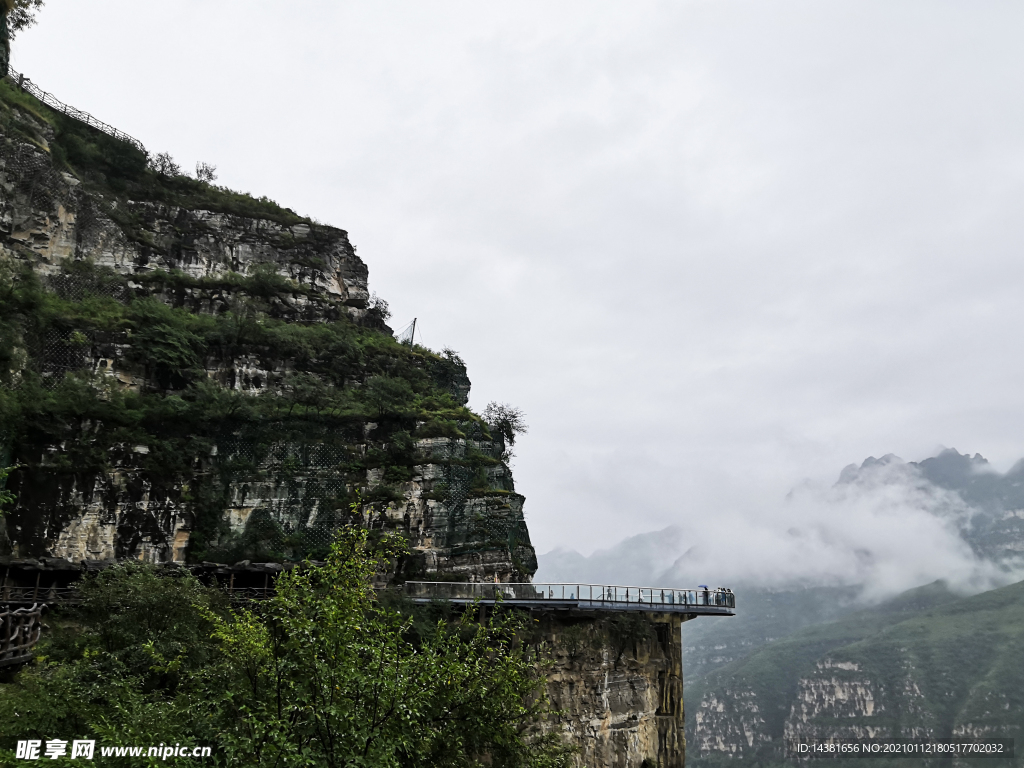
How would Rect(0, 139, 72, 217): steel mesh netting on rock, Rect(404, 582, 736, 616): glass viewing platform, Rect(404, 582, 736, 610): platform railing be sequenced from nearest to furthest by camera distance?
Rect(404, 582, 736, 616): glass viewing platform
Rect(404, 582, 736, 610): platform railing
Rect(0, 139, 72, 217): steel mesh netting on rock

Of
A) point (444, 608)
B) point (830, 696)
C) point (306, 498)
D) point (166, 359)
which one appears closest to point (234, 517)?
point (306, 498)

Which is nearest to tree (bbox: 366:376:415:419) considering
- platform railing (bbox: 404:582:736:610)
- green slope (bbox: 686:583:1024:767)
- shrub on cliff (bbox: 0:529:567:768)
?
platform railing (bbox: 404:582:736:610)

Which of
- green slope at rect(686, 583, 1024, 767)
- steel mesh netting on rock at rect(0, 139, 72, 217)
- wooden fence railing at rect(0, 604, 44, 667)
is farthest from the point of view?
green slope at rect(686, 583, 1024, 767)

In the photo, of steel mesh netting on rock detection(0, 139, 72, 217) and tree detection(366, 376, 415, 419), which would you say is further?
tree detection(366, 376, 415, 419)

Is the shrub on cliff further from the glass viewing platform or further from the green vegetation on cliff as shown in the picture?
the green vegetation on cliff

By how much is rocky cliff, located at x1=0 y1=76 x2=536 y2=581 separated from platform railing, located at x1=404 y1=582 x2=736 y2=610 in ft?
15.5

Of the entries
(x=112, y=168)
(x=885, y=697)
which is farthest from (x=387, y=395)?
(x=885, y=697)

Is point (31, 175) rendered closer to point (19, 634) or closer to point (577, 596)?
point (19, 634)

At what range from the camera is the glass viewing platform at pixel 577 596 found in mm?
41562

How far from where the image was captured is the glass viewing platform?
41.6 meters

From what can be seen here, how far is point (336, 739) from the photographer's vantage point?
15.4 m

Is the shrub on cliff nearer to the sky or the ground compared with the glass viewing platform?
nearer to the ground

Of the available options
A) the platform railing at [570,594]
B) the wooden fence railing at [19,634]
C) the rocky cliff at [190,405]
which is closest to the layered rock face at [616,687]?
the platform railing at [570,594]

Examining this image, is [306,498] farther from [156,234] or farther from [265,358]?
[156,234]
